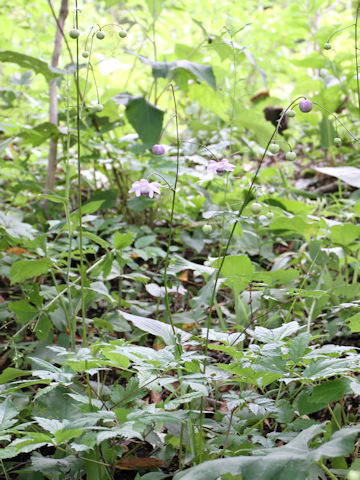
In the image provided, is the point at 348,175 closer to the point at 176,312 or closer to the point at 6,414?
the point at 176,312

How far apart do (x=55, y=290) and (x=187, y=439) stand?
2.01 ft

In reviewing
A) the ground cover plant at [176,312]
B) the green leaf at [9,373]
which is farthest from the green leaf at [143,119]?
the green leaf at [9,373]

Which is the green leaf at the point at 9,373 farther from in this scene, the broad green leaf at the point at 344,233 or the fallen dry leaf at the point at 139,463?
the broad green leaf at the point at 344,233

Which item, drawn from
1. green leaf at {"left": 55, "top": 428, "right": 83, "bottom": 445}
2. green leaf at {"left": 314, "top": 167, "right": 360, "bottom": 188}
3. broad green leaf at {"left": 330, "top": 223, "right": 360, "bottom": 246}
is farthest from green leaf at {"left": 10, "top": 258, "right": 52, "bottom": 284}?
green leaf at {"left": 314, "top": 167, "right": 360, "bottom": 188}

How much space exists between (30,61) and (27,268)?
911 millimetres

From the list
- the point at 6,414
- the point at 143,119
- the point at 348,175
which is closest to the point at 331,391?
the point at 6,414

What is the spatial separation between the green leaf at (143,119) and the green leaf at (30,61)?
0.28 m

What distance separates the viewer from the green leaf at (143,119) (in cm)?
181

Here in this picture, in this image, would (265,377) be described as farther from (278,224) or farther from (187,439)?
(278,224)

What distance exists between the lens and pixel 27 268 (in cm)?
123

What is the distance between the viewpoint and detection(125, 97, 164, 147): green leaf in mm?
1809

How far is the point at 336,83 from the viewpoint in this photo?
8.24 feet

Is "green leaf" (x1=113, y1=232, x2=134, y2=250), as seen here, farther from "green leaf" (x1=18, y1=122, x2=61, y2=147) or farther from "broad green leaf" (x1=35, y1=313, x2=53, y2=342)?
"green leaf" (x1=18, y1=122, x2=61, y2=147)

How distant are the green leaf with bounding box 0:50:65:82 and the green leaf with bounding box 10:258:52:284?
2.58ft
